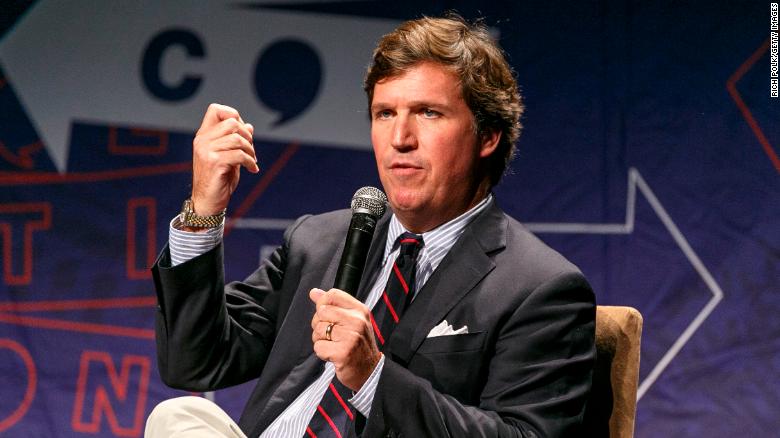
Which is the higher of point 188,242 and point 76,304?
point 188,242

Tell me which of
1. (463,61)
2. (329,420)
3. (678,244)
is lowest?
(329,420)

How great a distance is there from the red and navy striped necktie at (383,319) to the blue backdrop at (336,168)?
3.67 feet

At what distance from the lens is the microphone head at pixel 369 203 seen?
1522 mm

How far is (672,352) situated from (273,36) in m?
1.56

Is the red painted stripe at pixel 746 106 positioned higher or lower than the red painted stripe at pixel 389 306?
higher

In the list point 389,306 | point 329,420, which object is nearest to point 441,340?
point 389,306

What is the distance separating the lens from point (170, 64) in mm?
3078

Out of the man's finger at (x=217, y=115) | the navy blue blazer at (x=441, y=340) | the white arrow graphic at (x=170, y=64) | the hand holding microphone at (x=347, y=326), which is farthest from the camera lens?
the white arrow graphic at (x=170, y=64)

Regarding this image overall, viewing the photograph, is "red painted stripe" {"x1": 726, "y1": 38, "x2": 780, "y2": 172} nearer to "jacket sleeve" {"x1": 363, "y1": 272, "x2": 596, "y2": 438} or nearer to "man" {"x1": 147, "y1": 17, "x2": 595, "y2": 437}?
"man" {"x1": 147, "y1": 17, "x2": 595, "y2": 437}

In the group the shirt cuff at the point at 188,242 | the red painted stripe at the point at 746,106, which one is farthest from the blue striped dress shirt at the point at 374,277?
the red painted stripe at the point at 746,106

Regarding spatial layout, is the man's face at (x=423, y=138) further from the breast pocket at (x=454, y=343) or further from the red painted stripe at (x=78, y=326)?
the red painted stripe at (x=78, y=326)

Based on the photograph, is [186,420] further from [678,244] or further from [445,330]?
[678,244]

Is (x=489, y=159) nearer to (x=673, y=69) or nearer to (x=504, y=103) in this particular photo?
(x=504, y=103)

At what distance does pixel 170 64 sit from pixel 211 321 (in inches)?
63.3
